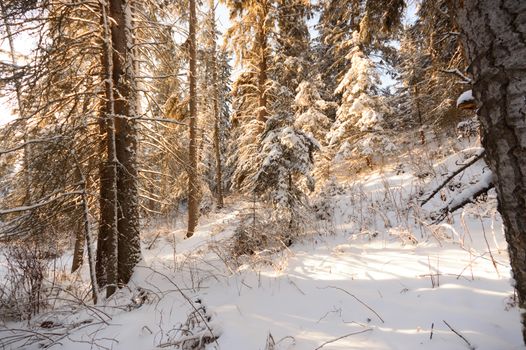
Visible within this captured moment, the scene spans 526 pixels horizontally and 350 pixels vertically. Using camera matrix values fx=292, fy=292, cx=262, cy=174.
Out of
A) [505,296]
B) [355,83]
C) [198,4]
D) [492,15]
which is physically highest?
[198,4]

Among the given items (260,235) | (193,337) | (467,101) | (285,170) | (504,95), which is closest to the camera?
(504,95)

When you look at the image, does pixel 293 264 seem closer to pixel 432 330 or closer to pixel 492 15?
pixel 432 330

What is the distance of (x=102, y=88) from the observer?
194 inches

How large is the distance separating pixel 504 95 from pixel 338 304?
2.03 metres

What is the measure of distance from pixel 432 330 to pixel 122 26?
5.68m

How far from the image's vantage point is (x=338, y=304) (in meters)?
2.54

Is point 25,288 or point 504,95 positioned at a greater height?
point 504,95

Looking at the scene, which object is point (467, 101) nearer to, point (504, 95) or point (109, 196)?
point (504, 95)

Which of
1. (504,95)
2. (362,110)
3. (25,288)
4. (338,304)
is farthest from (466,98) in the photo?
(362,110)

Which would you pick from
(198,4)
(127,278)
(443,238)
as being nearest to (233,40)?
(198,4)

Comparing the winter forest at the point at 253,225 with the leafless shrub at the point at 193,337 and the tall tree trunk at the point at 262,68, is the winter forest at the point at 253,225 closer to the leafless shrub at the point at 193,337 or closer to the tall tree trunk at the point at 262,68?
the leafless shrub at the point at 193,337

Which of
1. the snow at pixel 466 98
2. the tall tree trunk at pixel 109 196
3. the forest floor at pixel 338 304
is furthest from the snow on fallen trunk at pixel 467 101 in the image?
the tall tree trunk at pixel 109 196

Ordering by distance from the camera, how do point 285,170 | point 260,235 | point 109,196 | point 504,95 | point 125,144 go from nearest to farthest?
1. point 504,95
2. point 109,196
3. point 125,144
4. point 260,235
5. point 285,170

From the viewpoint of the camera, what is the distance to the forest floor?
77.2 inches
